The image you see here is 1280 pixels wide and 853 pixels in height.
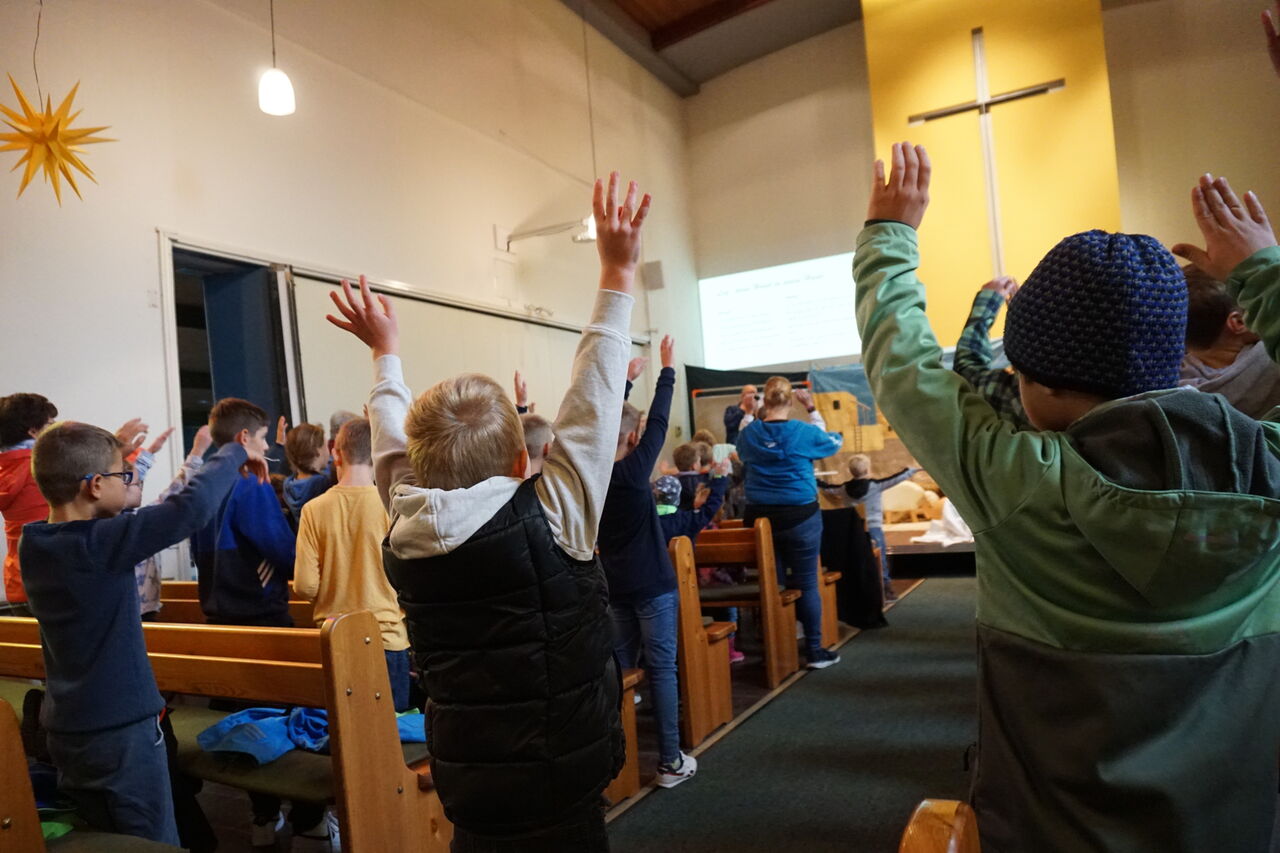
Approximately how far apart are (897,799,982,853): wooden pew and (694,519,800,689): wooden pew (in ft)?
10.9

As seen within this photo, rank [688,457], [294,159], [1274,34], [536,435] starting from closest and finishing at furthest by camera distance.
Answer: [1274,34]
[536,435]
[688,457]
[294,159]

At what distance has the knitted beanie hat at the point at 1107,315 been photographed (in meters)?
0.86

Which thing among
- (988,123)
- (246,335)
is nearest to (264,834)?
(246,335)

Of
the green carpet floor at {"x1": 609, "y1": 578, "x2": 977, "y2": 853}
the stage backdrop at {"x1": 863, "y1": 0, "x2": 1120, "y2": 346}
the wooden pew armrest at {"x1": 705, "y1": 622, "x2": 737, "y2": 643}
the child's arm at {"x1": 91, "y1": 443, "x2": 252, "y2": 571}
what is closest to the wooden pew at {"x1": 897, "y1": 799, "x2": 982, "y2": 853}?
the child's arm at {"x1": 91, "y1": 443, "x2": 252, "y2": 571}

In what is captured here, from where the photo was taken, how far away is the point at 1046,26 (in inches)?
310

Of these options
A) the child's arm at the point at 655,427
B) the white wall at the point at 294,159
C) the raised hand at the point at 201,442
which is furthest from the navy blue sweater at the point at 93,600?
the white wall at the point at 294,159

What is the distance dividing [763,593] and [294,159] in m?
4.33

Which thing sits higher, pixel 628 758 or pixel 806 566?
pixel 806 566

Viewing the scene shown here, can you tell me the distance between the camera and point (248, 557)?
3158mm

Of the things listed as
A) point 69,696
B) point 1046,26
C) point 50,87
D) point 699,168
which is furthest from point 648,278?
point 69,696

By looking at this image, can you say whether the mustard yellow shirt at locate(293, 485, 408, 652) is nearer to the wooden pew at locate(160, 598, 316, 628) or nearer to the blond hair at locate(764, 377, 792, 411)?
the wooden pew at locate(160, 598, 316, 628)

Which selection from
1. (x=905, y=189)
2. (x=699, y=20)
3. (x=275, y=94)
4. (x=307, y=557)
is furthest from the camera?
(x=699, y=20)

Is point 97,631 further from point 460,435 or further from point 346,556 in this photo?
point 460,435

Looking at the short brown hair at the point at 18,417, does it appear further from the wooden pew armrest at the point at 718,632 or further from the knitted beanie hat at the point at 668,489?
the wooden pew armrest at the point at 718,632
